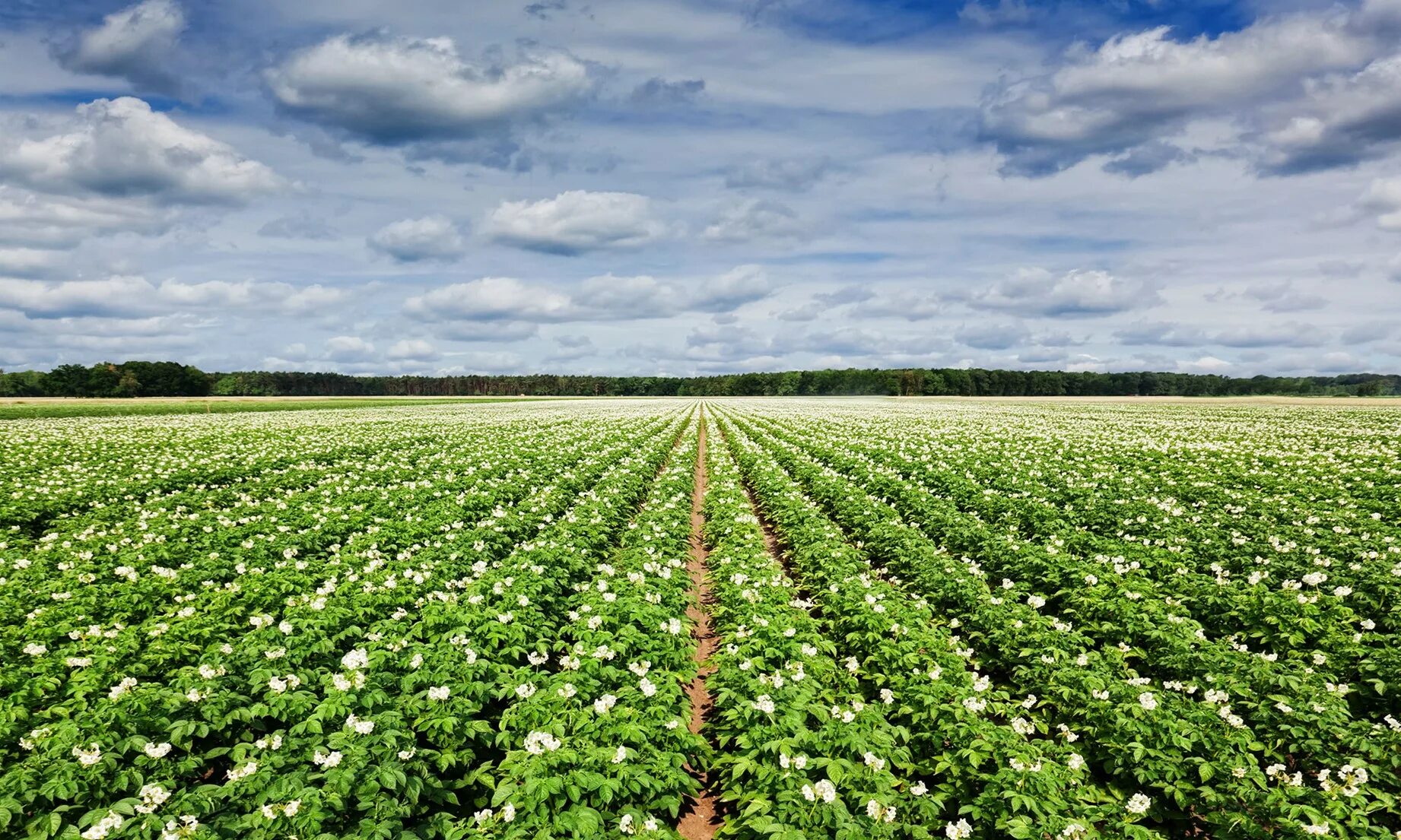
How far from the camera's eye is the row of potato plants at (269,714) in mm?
4590

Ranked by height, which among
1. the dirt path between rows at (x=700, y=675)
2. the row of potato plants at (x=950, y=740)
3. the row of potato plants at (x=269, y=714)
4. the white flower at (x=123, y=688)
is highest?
the white flower at (x=123, y=688)

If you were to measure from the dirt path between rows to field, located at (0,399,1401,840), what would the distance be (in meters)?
0.05

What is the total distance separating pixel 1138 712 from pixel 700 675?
5.54 meters

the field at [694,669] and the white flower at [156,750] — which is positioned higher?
the white flower at [156,750]

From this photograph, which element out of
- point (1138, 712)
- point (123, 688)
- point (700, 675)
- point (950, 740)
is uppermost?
point (123, 688)

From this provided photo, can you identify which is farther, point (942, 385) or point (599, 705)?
point (942, 385)

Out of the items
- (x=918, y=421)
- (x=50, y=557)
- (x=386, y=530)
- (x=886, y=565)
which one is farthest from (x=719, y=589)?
(x=918, y=421)

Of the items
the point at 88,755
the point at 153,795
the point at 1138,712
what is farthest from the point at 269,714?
the point at 1138,712

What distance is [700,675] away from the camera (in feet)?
31.5

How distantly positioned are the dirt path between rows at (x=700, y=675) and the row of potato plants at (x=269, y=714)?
2.15 metres

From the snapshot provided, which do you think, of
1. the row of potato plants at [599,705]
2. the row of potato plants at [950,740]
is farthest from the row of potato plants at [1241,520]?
the row of potato plants at [599,705]

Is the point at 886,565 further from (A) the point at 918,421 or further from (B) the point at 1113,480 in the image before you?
(A) the point at 918,421

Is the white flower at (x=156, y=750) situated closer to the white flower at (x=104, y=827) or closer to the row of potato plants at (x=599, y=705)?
the white flower at (x=104, y=827)

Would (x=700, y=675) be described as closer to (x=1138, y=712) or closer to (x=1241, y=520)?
(x=1138, y=712)
